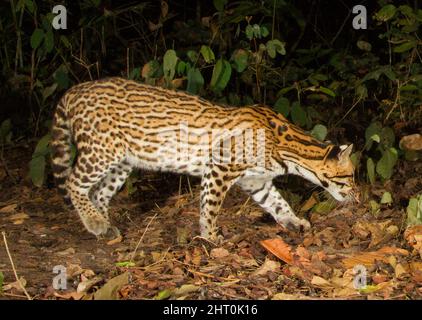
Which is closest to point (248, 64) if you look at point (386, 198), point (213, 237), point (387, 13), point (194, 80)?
point (194, 80)

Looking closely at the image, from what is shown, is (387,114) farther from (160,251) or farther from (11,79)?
(11,79)

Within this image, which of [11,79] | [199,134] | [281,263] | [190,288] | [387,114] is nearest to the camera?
[190,288]

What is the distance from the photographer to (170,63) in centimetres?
817

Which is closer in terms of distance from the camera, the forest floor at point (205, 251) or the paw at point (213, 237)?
the forest floor at point (205, 251)

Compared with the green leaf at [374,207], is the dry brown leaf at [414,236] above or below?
above

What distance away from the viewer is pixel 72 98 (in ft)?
25.8

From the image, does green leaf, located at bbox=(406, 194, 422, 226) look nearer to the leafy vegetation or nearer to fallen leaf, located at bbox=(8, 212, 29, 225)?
the leafy vegetation

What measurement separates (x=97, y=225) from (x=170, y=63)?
1.72 meters

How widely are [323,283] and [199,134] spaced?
2088 millimetres

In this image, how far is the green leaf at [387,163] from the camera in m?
7.98

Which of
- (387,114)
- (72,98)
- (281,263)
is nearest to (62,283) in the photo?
(281,263)

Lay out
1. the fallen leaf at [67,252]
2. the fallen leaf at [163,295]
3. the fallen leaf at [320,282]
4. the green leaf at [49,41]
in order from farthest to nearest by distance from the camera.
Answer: the green leaf at [49,41] → the fallen leaf at [67,252] → the fallen leaf at [320,282] → the fallen leaf at [163,295]

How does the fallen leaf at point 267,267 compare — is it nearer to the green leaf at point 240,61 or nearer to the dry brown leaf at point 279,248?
the dry brown leaf at point 279,248

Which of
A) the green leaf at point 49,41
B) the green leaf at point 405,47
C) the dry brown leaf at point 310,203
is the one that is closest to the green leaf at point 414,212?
the dry brown leaf at point 310,203
